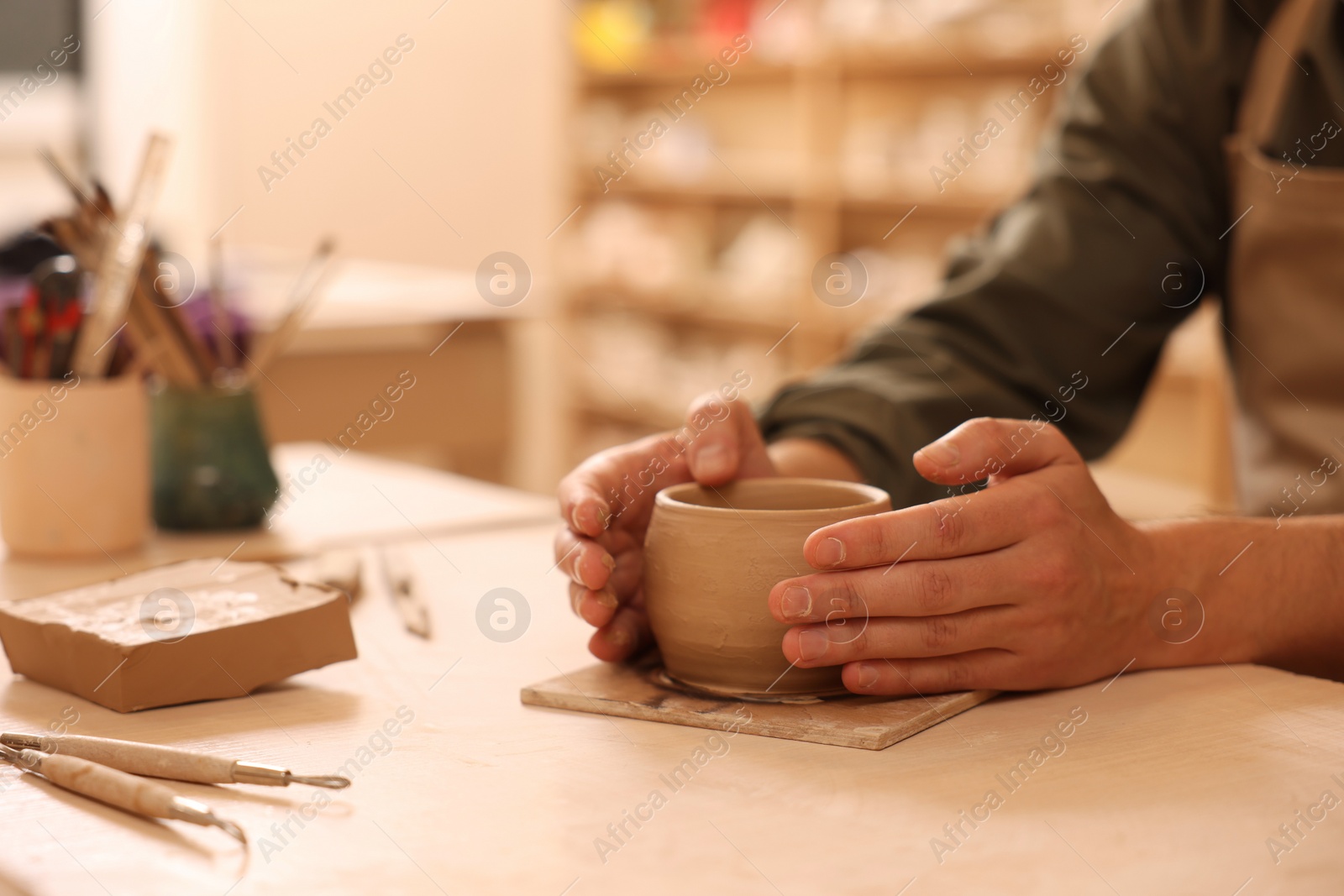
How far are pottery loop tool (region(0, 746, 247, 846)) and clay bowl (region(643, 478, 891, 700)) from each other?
0.85ft

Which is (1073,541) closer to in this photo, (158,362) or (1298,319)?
(1298,319)

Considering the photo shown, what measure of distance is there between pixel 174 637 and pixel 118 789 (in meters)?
0.15

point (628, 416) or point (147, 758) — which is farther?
point (628, 416)

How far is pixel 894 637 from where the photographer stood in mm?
694

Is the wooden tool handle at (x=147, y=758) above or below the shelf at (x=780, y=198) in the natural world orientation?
below

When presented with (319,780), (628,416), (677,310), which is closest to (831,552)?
(319,780)

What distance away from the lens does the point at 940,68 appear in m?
3.64

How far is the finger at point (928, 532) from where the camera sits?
2.22 feet

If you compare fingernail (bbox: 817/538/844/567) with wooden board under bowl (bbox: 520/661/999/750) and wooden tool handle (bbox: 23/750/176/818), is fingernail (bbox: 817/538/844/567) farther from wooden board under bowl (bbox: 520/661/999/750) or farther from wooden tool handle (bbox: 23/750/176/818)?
wooden tool handle (bbox: 23/750/176/818)

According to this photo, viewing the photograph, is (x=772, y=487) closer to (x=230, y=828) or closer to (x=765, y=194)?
(x=230, y=828)

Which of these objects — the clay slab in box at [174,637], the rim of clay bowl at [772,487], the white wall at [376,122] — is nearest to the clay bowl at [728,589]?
the rim of clay bowl at [772,487]

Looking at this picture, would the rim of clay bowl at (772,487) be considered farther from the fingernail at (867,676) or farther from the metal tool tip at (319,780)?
the metal tool tip at (319,780)

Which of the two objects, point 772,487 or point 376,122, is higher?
point 376,122

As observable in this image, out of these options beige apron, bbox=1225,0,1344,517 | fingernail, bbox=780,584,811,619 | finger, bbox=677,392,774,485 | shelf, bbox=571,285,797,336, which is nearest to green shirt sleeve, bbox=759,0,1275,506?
beige apron, bbox=1225,0,1344,517
